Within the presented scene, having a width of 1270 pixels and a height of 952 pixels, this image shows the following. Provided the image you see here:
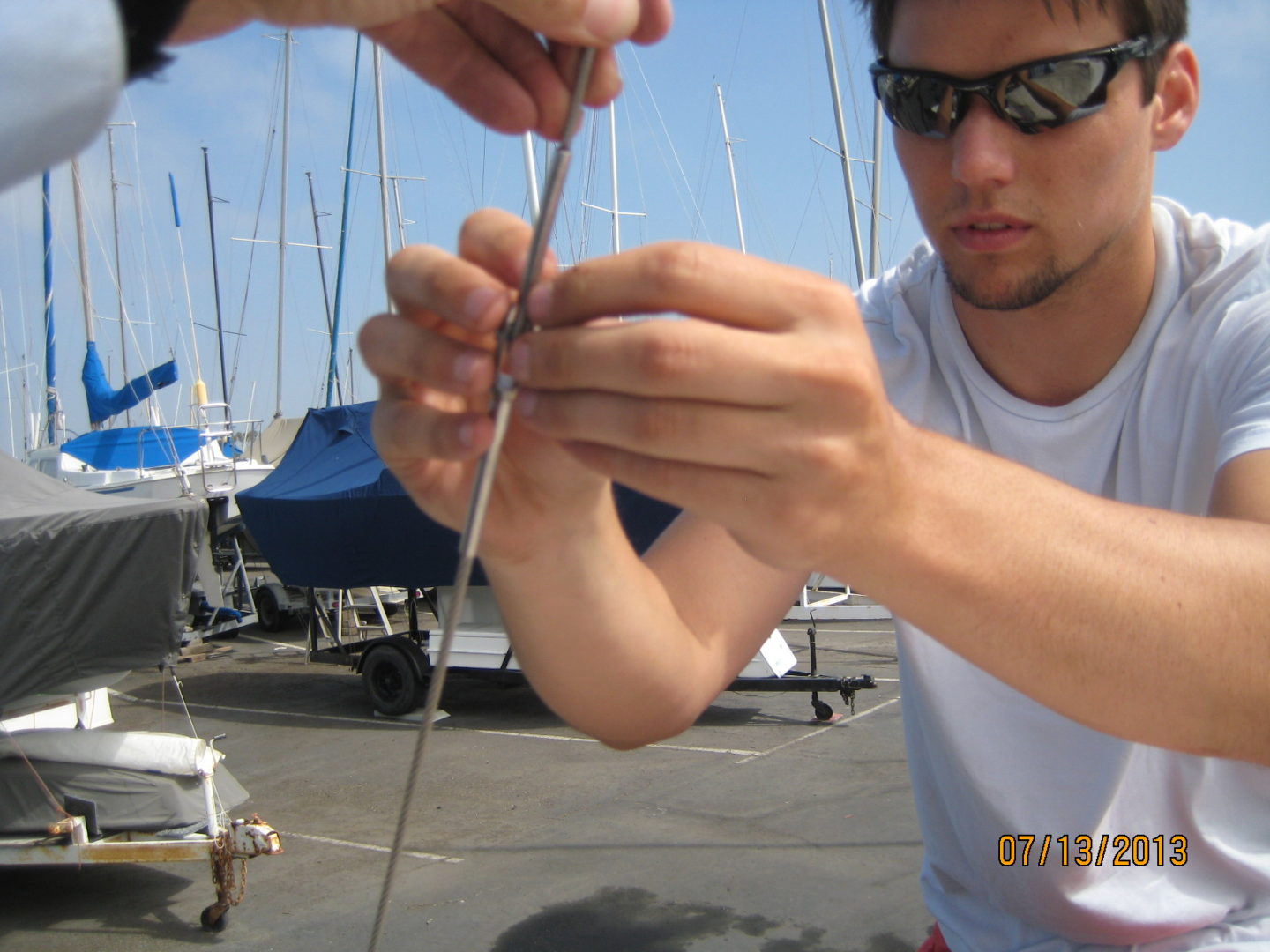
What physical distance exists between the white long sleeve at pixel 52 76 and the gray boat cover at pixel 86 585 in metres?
7.13

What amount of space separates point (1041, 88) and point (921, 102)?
185 mm

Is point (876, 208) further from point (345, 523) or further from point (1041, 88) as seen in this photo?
point (1041, 88)

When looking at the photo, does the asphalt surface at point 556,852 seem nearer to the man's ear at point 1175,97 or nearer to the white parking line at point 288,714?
the white parking line at point 288,714

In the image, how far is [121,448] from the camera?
1959cm

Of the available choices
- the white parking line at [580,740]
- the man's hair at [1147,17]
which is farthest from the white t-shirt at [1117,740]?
the white parking line at [580,740]

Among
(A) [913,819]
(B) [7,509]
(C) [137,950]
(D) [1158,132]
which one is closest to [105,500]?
(B) [7,509]

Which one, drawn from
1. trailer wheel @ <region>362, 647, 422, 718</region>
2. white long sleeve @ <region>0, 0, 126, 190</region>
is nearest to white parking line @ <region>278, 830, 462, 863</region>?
trailer wheel @ <region>362, 647, 422, 718</region>

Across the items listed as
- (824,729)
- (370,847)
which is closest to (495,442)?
(370,847)

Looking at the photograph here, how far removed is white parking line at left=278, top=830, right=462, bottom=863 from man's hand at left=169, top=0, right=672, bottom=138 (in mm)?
7199

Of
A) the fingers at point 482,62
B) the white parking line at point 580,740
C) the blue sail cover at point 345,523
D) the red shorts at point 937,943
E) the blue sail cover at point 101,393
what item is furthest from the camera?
the blue sail cover at point 101,393

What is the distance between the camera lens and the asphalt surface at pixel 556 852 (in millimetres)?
6434

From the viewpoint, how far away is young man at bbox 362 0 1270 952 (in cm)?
95

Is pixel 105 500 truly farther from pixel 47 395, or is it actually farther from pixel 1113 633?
pixel 47 395

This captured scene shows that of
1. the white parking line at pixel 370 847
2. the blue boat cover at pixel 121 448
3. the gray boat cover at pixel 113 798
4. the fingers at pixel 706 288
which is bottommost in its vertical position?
the white parking line at pixel 370 847
